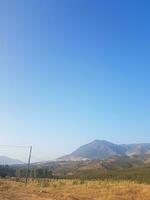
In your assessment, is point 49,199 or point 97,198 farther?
point 97,198

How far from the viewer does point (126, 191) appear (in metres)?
36.3

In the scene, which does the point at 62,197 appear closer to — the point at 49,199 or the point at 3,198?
the point at 49,199

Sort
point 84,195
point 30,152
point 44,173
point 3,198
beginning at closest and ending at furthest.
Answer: point 3,198
point 84,195
point 30,152
point 44,173

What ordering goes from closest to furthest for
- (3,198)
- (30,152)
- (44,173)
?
(3,198) < (30,152) < (44,173)

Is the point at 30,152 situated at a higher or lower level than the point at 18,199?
higher

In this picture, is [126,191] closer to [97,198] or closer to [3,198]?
[97,198]

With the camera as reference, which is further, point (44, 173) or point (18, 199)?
point (44, 173)

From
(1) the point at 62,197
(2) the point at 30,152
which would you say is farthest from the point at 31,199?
(2) the point at 30,152

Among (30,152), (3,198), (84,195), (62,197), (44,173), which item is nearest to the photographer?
(3,198)

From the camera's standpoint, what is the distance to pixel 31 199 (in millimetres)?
28844

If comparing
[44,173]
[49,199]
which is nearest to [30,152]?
[49,199]

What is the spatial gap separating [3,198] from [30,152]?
2358cm

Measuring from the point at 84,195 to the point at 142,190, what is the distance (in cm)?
593

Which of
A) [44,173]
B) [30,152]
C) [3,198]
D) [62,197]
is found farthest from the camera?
[44,173]
